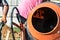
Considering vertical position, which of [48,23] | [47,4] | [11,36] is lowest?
[11,36]

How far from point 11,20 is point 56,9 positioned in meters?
0.46

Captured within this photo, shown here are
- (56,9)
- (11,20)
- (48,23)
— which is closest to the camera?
(56,9)

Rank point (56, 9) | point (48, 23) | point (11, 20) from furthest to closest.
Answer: point (11, 20) < point (48, 23) < point (56, 9)

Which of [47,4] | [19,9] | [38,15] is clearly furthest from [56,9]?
[19,9]

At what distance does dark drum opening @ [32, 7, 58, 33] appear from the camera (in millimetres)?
1193

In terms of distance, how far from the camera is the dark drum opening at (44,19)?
119 centimetres

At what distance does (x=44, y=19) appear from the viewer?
4.07ft

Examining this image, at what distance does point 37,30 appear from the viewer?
1.19 m

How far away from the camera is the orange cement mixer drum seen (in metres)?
1.15

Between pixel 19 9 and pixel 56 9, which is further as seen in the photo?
pixel 19 9

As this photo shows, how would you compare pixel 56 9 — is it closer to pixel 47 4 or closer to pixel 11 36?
pixel 47 4

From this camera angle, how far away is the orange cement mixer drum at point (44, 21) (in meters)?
1.15

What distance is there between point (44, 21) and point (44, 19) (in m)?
0.01

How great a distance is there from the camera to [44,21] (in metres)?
1.24
